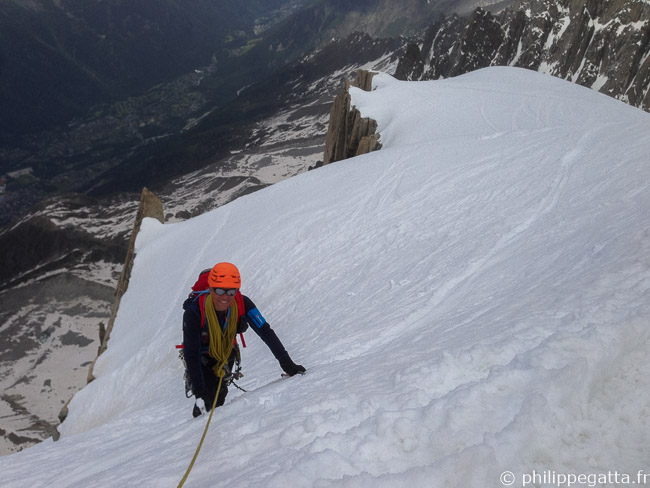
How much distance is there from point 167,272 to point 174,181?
9935cm

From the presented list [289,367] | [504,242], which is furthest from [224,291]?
[504,242]

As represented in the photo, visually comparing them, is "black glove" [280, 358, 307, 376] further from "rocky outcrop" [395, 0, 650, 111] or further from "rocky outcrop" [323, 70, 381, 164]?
"rocky outcrop" [395, 0, 650, 111]

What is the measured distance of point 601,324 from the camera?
309 centimetres

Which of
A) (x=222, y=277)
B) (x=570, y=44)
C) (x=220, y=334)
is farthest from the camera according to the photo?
(x=570, y=44)

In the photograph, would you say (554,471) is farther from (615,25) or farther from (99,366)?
(615,25)

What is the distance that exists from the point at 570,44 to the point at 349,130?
65.3 meters

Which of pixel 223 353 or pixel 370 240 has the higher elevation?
pixel 223 353

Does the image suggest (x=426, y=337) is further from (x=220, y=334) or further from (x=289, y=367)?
(x=220, y=334)

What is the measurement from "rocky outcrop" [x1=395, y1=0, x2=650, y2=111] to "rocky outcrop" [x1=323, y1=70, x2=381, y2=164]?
164 feet

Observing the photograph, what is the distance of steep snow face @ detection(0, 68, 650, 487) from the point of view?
8.65ft

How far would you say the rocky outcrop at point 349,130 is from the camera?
21781 millimetres

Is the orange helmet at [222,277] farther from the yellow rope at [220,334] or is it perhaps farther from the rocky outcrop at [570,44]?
the rocky outcrop at [570,44]

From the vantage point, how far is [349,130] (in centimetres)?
2644

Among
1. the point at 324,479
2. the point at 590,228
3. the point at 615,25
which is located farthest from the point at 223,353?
the point at 615,25
